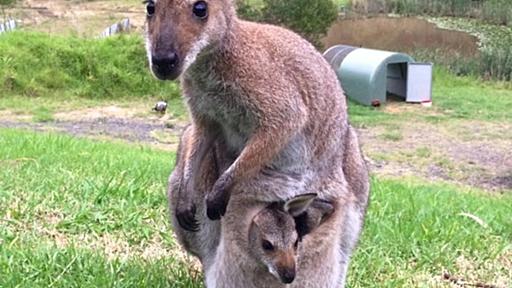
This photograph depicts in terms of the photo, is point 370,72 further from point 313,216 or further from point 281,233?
point 281,233

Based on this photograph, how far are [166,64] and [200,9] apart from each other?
8.3 inches

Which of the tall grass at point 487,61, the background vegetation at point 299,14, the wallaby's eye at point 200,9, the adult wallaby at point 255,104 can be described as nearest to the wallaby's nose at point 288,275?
the adult wallaby at point 255,104

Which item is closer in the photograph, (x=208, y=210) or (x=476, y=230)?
(x=208, y=210)

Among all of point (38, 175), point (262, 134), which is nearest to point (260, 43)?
point (262, 134)

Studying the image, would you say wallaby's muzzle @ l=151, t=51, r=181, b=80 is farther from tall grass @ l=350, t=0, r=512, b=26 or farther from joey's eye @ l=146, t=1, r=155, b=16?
tall grass @ l=350, t=0, r=512, b=26

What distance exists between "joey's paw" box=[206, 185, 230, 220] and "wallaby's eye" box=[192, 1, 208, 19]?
0.50 m

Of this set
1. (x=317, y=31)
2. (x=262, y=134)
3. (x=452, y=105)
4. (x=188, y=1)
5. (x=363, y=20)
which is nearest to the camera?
(x=188, y=1)

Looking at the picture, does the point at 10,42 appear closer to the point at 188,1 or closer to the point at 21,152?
the point at 21,152

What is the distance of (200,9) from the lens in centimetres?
221

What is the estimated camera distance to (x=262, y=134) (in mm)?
2416

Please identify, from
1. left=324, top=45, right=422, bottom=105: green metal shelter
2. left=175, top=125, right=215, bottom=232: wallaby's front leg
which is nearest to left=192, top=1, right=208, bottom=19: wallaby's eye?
left=175, top=125, right=215, bottom=232: wallaby's front leg

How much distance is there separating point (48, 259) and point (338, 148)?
4.25 ft

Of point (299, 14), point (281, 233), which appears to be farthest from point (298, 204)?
point (299, 14)

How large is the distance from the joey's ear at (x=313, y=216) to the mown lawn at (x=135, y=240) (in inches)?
34.1
